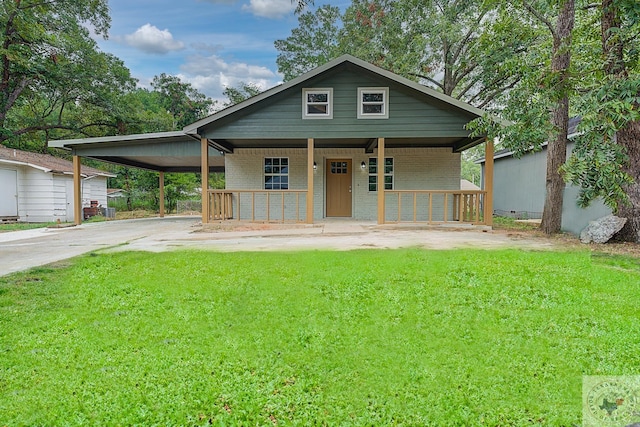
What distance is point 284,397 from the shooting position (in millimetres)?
2240

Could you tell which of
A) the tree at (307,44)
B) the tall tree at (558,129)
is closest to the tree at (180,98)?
the tree at (307,44)

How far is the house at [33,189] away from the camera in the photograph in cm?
1495

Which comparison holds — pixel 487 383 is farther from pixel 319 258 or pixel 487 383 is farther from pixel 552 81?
pixel 552 81

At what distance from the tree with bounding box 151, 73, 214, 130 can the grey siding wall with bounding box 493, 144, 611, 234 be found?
2682 cm

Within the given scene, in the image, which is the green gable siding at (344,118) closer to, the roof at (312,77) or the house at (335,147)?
the house at (335,147)

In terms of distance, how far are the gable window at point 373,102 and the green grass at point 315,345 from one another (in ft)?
20.4

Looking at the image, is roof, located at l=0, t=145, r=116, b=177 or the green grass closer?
the green grass

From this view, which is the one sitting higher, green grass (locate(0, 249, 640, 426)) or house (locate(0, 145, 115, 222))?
house (locate(0, 145, 115, 222))

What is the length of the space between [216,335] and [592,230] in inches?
288

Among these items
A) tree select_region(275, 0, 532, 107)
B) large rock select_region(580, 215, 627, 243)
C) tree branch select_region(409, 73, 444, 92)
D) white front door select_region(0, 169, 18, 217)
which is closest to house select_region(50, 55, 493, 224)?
large rock select_region(580, 215, 627, 243)

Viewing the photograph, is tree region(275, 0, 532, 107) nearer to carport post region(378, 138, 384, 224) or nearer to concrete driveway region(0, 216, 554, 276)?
carport post region(378, 138, 384, 224)

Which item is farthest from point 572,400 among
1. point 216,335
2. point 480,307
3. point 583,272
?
point 583,272

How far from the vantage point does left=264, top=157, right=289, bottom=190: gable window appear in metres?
12.6

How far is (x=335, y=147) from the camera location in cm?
1238
